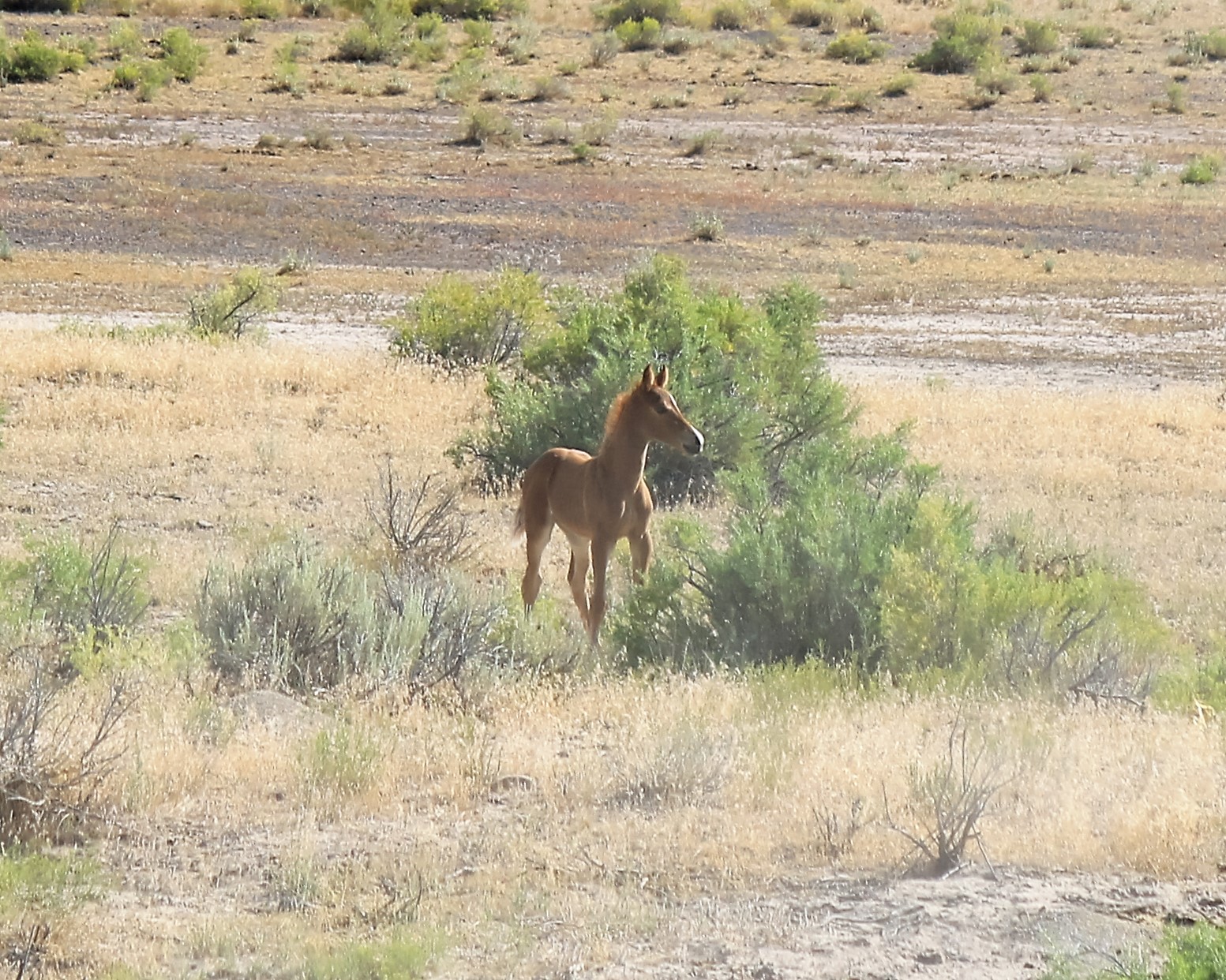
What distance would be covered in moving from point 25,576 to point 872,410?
9.03 meters

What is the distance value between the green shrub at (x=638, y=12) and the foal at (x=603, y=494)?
181 ft

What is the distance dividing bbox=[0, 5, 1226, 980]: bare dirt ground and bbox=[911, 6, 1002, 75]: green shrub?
170 cm

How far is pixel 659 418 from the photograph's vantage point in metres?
9.55

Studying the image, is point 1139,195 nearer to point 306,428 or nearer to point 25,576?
point 306,428

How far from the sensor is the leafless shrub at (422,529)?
35.2ft

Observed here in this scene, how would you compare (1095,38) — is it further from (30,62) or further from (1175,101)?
(30,62)

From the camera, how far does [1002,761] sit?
6465 mm

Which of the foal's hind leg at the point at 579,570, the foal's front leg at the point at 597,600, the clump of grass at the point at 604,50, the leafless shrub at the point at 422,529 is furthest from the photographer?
the clump of grass at the point at 604,50

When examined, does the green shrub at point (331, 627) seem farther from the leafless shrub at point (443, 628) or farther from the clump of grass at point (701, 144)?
the clump of grass at point (701, 144)

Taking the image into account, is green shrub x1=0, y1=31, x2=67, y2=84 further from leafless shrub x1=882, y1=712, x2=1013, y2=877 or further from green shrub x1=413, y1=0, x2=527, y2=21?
leafless shrub x1=882, y1=712, x2=1013, y2=877

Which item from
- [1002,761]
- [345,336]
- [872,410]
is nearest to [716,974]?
[1002,761]

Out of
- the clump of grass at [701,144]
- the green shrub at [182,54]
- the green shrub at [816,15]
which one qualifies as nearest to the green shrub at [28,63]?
the green shrub at [182,54]

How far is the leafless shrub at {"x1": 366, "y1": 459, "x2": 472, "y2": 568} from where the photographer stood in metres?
10.7

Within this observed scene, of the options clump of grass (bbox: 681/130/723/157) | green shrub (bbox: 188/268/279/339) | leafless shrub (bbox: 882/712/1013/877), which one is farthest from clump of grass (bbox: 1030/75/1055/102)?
leafless shrub (bbox: 882/712/1013/877)
